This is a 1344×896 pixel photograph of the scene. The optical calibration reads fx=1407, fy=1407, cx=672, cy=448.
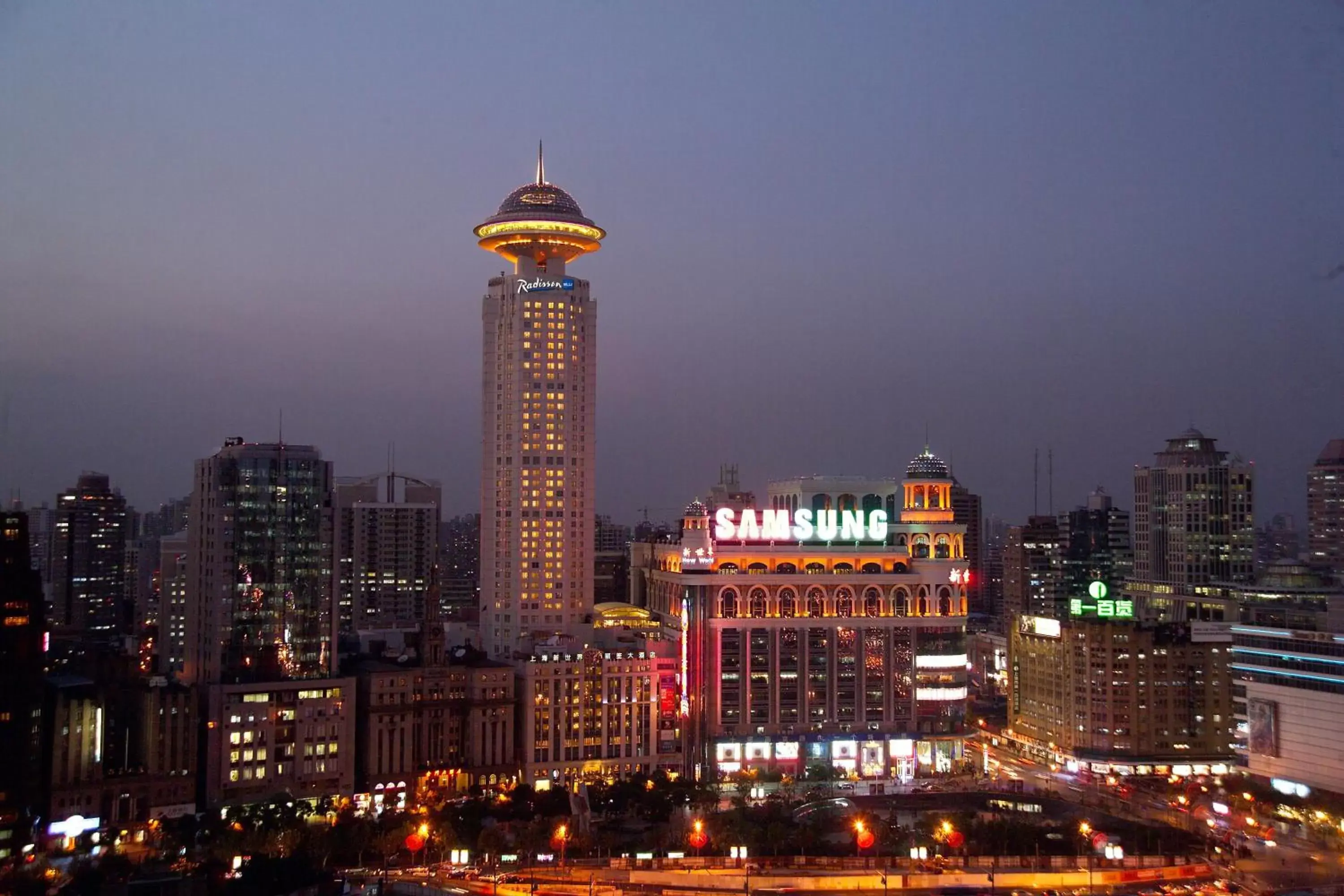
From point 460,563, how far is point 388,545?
44.4 feet

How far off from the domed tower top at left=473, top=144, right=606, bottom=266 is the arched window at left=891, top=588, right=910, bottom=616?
1602 cm

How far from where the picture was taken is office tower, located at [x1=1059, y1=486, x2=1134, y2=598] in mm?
71000

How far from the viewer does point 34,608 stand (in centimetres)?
3042

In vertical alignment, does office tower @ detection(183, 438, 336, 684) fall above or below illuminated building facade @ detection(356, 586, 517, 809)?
above

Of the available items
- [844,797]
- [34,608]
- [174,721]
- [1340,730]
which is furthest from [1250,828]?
[34,608]

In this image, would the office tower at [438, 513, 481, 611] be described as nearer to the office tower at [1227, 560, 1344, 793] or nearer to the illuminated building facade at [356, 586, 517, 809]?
the illuminated building facade at [356, 586, 517, 809]

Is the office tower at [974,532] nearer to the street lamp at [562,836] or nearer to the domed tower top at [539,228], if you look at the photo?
the domed tower top at [539,228]

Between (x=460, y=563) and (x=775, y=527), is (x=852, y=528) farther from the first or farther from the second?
(x=460, y=563)

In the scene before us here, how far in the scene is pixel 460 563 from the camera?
83000mm

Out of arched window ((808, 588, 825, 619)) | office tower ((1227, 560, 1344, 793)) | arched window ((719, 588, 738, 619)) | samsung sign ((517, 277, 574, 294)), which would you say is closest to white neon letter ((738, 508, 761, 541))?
arched window ((719, 588, 738, 619))

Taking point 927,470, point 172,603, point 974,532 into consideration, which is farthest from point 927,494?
point 974,532

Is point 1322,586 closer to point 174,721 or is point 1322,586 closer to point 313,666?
point 313,666

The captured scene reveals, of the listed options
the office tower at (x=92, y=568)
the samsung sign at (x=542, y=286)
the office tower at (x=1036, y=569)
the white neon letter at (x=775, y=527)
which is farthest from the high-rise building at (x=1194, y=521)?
the office tower at (x=92, y=568)

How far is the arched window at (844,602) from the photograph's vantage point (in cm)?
4241
